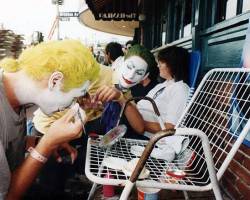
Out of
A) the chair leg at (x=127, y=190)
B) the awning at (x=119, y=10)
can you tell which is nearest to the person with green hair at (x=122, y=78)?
the chair leg at (x=127, y=190)

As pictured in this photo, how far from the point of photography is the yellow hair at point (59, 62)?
1302 millimetres

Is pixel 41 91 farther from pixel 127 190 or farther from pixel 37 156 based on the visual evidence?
pixel 127 190

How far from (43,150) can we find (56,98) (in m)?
0.22

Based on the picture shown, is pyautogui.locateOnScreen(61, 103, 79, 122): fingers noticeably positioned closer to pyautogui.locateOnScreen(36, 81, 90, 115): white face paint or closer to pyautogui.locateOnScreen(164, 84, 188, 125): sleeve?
pyautogui.locateOnScreen(36, 81, 90, 115): white face paint

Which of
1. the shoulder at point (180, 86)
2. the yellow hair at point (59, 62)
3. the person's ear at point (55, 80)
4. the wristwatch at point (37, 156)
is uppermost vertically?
the yellow hair at point (59, 62)

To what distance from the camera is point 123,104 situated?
2012mm

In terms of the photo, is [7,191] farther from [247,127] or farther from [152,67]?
[152,67]

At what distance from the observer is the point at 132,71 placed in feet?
7.45

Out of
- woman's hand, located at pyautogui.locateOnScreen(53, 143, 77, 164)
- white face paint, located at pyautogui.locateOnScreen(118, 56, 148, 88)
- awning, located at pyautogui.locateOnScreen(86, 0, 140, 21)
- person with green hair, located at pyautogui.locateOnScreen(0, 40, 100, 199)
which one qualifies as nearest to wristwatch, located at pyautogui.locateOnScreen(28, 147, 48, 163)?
person with green hair, located at pyautogui.locateOnScreen(0, 40, 100, 199)

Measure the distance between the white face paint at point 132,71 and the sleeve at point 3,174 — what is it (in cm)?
114

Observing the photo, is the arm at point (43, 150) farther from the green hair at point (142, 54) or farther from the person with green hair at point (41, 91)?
the green hair at point (142, 54)

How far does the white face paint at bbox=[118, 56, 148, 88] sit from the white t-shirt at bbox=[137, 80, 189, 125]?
27 centimetres

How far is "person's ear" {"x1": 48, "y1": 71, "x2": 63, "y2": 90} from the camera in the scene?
1.31 m

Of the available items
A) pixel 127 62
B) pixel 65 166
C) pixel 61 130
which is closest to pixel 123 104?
pixel 127 62
